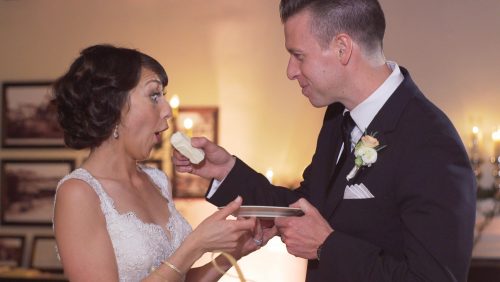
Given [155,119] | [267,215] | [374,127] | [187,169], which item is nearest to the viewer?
[267,215]

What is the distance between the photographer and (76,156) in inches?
295

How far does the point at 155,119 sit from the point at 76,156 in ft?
14.5

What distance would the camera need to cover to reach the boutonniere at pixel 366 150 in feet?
9.76

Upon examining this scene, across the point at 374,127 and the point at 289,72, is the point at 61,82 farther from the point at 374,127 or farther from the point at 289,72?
the point at 374,127

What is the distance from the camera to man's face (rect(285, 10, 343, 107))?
3.20 m

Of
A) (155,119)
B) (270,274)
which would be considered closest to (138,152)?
(155,119)

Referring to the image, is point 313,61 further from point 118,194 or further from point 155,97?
point 118,194

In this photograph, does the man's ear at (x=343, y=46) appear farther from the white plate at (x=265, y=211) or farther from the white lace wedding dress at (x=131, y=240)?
the white lace wedding dress at (x=131, y=240)

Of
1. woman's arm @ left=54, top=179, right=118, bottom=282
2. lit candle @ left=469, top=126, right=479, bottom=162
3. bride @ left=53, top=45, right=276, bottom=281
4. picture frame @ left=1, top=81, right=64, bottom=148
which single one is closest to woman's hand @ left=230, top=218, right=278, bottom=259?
bride @ left=53, top=45, right=276, bottom=281

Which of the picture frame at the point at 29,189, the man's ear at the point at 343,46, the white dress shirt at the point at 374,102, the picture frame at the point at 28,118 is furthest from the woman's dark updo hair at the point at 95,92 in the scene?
the picture frame at the point at 28,118

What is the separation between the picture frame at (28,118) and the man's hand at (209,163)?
427 centimetres

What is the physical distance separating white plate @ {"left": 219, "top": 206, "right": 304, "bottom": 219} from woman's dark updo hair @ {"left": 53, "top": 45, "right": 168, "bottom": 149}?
755 mm

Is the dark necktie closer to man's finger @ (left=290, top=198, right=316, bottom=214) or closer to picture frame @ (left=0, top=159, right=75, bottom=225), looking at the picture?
man's finger @ (left=290, top=198, right=316, bottom=214)

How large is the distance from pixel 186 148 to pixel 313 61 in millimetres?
709
